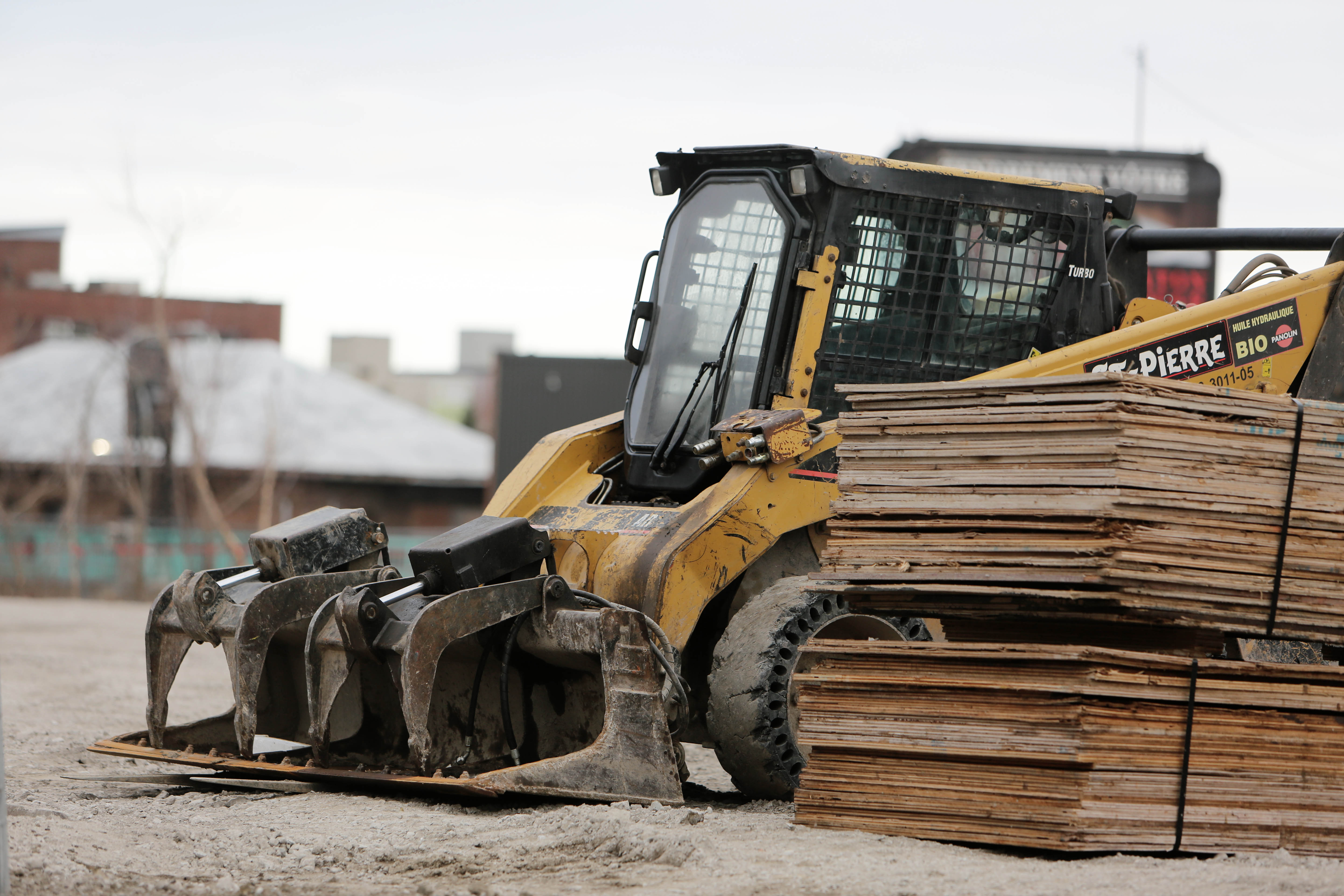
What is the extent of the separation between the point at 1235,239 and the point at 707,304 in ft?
8.39

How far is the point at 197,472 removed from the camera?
30.1m

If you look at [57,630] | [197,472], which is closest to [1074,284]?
[57,630]

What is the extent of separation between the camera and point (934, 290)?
7027mm

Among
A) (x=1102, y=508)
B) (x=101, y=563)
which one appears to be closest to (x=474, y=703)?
(x=1102, y=508)

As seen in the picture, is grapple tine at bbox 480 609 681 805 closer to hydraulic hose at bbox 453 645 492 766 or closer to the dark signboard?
hydraulic hose at bbox 453 645 492 766

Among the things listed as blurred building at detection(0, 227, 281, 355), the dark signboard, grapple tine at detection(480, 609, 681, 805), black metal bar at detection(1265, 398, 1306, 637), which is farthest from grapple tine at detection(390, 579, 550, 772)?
blurred building at detection(0, 227, 281, 355)

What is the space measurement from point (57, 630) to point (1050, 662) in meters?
15.2

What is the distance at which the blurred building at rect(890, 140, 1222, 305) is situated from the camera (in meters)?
23.6

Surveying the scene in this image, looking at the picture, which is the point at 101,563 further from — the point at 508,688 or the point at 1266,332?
the point at 1266,332

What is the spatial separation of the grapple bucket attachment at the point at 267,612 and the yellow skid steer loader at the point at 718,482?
23mm

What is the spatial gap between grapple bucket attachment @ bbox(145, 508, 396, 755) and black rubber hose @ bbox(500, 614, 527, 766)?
76 centimetres

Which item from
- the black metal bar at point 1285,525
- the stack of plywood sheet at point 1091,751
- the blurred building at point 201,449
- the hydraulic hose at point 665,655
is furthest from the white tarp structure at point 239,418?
the black metal bar at point 1285,525

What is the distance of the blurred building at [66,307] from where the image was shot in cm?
4409

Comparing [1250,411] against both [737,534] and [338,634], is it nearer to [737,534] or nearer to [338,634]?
[737,534]
